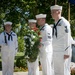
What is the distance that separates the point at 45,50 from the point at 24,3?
8.72 m

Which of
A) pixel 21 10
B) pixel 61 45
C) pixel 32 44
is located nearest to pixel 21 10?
pixel 21 10

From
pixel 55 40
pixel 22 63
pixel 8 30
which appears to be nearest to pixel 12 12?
pixel 22 63

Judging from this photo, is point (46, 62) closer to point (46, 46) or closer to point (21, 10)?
point (46, 46)

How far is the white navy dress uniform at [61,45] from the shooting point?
22.1ft

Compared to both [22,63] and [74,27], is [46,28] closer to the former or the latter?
[22,63]

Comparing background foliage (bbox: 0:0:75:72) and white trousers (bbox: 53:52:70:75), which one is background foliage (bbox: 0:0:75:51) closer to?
background foliage (bbox: 0:0:75:72)

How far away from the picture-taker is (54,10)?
685 centimetres

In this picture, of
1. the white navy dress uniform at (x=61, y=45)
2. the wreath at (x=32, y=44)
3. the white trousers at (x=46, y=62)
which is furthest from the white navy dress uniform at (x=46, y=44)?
the white navy dress uniform at (x=61, y=45)

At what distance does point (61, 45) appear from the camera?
22.4 ft

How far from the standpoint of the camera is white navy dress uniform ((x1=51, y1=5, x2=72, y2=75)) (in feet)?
22.1

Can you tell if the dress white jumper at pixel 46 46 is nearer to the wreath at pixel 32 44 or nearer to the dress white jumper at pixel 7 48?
the wreath at pixel 32 44

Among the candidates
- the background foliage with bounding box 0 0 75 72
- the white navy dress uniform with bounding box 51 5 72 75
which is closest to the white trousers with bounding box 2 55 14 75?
the white navy dress uniform with bounding box 51 5 72 75

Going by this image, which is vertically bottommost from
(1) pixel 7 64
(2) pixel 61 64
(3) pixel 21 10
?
(1) pixel 7 64

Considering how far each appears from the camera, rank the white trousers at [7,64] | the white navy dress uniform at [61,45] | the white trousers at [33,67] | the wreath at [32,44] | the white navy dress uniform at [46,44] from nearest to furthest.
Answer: the white navy dress uniform at [61,45] < the wreath at [32,44] < the white navy dress uniform at [46,44] < the white trousers at [33,67] < the white trousers at [7,64]
